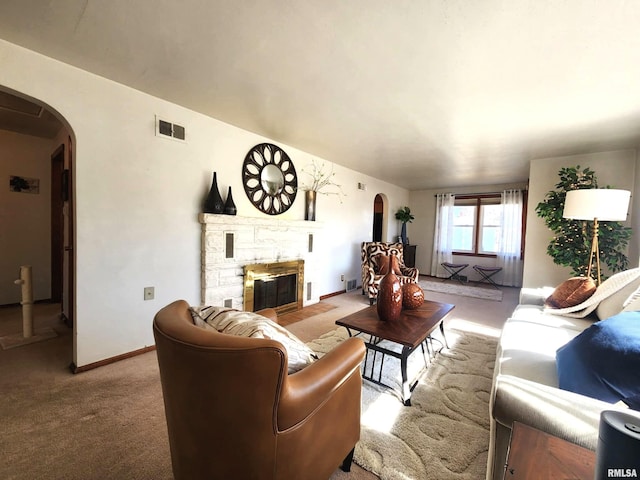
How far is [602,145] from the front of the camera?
328 cm

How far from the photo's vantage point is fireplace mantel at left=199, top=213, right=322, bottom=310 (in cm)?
282

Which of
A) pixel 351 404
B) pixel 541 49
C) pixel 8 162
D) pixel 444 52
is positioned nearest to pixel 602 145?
pixel 541 49

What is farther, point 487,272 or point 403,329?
point 487,272

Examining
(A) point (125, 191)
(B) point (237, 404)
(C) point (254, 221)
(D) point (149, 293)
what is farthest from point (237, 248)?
A: (B) point (237, 404)

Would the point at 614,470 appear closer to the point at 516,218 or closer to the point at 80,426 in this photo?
the point at 80,426

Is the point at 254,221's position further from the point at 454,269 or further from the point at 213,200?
the point at 454,269

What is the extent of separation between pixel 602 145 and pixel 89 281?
5.57 m

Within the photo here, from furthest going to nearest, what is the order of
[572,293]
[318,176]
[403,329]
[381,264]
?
[381,264] < [318,176] < [572,293] < [403,329]

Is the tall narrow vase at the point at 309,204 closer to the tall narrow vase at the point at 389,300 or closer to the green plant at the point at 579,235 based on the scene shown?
the tall narrow vase at the point at 389,300

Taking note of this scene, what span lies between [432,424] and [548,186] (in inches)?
154

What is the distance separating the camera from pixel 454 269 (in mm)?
6559

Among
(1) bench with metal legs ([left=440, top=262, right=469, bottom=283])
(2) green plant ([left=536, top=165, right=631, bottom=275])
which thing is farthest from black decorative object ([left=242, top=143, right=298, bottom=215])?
(1) bench with metal legs ([left=440, top=262, right=469, bottom=283])

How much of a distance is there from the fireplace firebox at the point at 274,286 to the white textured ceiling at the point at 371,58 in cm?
171

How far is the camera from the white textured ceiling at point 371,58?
4.61 ft
